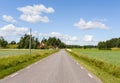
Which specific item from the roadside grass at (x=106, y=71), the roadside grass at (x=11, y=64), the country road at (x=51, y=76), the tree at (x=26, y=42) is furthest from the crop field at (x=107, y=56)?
the tree at (x=26, y=42)

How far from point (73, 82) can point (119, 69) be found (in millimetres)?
7009

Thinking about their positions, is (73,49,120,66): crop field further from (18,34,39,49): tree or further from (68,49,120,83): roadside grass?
(18,34,39,49): tree

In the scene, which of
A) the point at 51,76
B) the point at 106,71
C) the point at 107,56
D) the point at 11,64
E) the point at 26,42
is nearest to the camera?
the point at 51,76

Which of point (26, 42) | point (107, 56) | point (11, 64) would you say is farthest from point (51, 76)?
point (26, 42)

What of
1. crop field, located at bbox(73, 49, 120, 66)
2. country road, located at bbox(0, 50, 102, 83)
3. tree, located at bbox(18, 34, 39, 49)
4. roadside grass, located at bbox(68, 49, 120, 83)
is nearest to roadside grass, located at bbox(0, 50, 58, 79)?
country road, located at bbox(0, 50, 102, 83)

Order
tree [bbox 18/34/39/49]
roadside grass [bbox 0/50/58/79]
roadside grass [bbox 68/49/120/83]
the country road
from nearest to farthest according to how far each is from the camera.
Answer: the country road → roadside grass [bbox 68/49/120/83] → roadside grass [bbox 0/50/58/79] → tree [bbox 18/34/39/49]

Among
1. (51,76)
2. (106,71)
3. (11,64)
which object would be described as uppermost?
(11,64)

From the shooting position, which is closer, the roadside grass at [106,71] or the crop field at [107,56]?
the roadside grass at [106,71]

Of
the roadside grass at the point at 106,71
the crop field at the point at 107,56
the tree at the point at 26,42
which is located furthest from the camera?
the tree at the point at 26,42

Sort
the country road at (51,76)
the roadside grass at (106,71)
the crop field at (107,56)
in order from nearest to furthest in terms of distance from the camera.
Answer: the country road at (51,76) → the roadside grass at (106,71) → the crop field at (107,56)

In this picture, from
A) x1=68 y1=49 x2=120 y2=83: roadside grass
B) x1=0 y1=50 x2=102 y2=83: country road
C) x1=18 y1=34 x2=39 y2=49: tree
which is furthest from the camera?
x1=18 y1=34 x2=39 y2=49: tree

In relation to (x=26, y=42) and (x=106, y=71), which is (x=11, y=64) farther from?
(x=26, y=42)

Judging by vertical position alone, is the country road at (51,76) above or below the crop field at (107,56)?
below

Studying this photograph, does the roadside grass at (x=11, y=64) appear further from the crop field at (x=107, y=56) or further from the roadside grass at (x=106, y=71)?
the crop field at (x=107, y=56)
